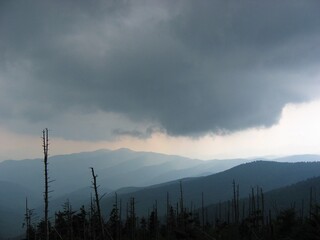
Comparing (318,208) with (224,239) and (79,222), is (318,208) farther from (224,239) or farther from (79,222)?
(79,222)

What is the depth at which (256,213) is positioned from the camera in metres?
59.7

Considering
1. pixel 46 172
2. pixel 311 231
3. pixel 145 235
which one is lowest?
pixel 145 235

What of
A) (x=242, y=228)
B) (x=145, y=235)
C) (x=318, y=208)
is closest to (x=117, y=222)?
(x=145, y=235)

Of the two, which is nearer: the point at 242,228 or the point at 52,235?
the point at 242,228

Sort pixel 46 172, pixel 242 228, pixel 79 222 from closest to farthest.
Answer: pixel 46 172 → pixel 242 228 → pixel 79 222

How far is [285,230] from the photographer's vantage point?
4422 cm

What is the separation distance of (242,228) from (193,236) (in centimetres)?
2706

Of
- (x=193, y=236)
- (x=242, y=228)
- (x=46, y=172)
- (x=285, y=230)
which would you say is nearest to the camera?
(x=46, y=172)

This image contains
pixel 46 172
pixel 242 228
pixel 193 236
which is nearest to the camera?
pixel 46 172

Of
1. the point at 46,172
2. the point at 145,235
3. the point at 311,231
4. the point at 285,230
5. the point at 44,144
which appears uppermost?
the point at 44,144

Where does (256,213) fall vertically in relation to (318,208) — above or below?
below

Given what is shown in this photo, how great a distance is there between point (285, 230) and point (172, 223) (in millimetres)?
24083

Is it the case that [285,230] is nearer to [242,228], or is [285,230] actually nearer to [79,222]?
[242,228]

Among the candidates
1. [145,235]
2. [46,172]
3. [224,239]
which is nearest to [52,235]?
[145,235]
